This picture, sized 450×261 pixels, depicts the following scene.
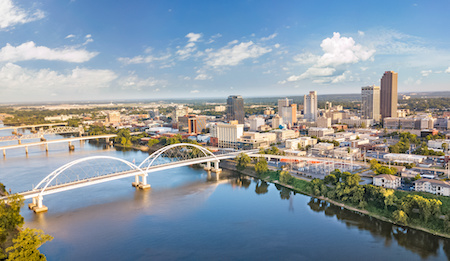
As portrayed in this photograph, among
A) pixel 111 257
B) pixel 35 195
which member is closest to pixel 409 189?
pixel 111 257

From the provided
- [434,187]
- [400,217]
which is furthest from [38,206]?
[434,187]

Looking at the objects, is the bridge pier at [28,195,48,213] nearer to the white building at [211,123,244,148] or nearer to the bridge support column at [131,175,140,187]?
the bridge support column at [131,175,140,187]

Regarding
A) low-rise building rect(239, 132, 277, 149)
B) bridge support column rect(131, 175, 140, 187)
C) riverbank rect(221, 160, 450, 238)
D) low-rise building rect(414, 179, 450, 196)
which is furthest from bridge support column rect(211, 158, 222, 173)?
low-rise building rect(414, 179, 450, 196)

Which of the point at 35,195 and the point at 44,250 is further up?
the point at 35,195

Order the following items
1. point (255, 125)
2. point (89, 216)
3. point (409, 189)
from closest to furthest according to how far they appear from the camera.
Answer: point (89, 216)
point (409, 189)
point (255, 125)

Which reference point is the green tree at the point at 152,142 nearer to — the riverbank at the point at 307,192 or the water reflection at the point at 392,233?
the riverbank at the point at 307,192

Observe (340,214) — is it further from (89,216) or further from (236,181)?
(89,216)

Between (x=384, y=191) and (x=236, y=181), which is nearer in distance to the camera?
(x=384, y=191)
